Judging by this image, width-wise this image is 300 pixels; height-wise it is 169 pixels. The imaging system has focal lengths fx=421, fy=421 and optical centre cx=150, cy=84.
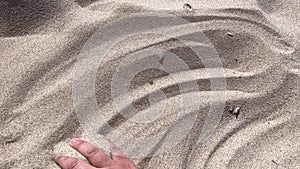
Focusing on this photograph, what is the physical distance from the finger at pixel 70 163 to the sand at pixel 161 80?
44mm

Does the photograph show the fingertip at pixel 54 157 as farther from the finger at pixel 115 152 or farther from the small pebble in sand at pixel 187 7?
the small pebble in sand at pixel 187 7

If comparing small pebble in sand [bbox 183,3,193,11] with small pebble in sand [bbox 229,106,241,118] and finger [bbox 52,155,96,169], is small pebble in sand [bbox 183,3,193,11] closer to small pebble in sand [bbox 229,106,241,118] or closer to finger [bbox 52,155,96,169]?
small pebble in sand [bbox 229,106,241,118]

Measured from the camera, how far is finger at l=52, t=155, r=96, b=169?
5.86ft

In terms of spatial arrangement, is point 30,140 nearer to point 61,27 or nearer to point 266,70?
point 61,27

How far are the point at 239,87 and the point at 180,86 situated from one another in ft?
A: 1.03

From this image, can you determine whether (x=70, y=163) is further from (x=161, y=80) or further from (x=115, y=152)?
(x=161, y=80)

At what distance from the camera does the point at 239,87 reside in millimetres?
2176

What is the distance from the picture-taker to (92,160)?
182 centimetres

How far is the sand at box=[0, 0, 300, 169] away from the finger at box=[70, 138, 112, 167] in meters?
0.04

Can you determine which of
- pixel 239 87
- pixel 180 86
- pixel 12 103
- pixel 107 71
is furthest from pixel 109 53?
pixel 239 87

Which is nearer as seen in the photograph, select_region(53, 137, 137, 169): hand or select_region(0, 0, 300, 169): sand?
select_region(53, 137, 137, 169): hand

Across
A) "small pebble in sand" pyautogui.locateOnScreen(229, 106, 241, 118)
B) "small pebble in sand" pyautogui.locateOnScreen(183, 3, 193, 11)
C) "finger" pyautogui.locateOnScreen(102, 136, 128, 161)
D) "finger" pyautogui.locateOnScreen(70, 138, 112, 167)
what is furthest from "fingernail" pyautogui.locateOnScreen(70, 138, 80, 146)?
"small pebble in sand" pyautogui.locateOnScreen(183, 3, 193, 11)

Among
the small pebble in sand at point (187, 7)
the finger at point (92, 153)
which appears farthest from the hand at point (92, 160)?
the small pebble in sand at point (187, 7)

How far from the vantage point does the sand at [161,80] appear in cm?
193
